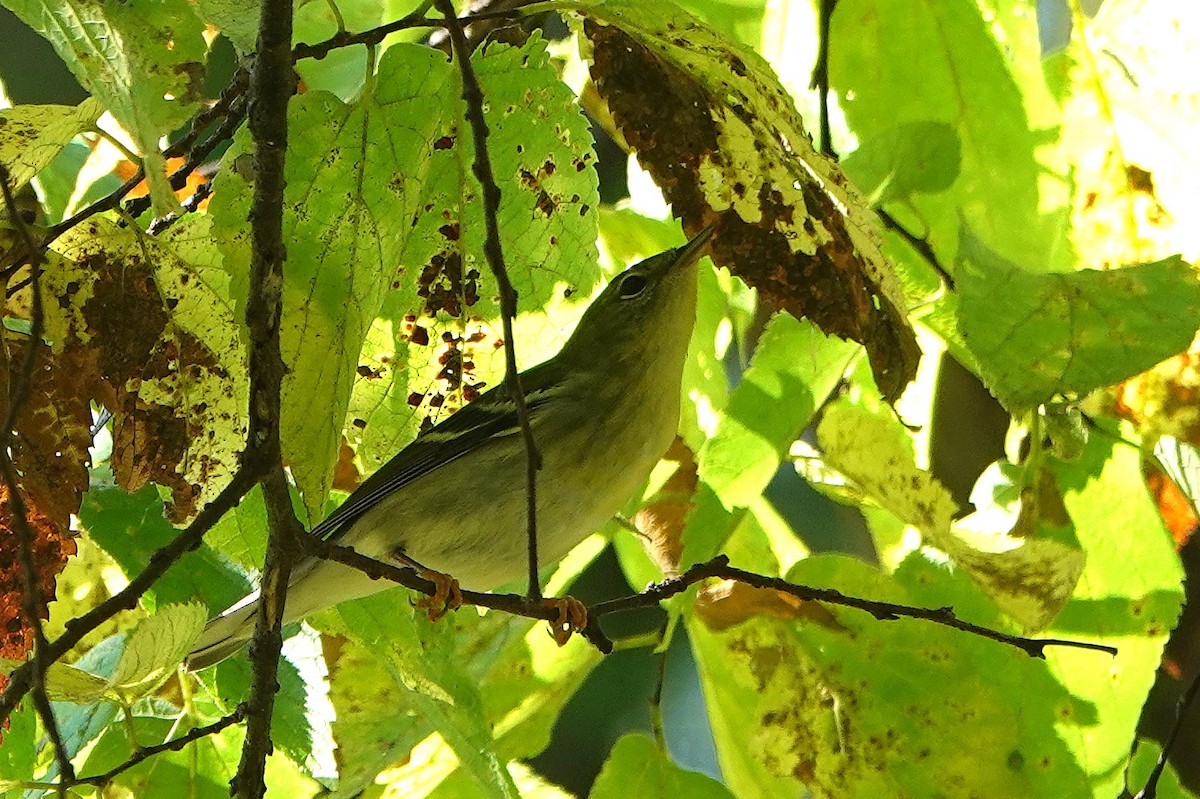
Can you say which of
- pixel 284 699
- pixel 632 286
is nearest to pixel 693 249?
pixel 632 286

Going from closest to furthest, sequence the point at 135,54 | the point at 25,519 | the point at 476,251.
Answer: the point at 135,54 < the point at 25,519 < the point at 476,251

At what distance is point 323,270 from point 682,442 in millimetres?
879

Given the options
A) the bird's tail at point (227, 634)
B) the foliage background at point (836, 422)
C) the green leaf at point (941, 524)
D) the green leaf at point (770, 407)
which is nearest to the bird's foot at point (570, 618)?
the foliage background at point (836, 422)

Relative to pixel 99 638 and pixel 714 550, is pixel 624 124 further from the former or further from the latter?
pixel 99 638

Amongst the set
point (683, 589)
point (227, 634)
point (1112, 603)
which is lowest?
point (1112, 603)

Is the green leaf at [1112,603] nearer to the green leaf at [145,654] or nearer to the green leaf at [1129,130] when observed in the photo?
the green leaf at [1129,130]

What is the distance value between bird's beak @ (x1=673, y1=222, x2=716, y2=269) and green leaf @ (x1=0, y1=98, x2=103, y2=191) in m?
0.53

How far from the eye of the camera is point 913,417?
1695 mm

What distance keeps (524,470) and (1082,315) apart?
2.76 feet

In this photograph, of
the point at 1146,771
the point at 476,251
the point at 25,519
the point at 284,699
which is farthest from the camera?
the point at 1146,771

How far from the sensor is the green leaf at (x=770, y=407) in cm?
133

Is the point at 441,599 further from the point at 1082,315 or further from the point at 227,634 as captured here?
the point at 1082,315

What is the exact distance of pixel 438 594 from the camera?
4.03 feet

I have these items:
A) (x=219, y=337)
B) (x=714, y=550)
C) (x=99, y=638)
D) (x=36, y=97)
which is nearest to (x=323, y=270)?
(x=219, y=337)
